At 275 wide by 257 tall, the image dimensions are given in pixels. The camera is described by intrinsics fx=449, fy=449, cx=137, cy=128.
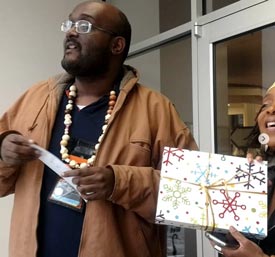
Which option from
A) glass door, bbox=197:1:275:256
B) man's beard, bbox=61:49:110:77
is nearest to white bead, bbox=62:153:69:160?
man's beard, bbox=61:49:110:77

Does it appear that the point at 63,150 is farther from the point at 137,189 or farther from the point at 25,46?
the point at 25,46

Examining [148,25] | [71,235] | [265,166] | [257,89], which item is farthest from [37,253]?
[148,25]

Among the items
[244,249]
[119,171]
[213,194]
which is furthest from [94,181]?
[244,249]

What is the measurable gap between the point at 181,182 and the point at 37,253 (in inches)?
21.3

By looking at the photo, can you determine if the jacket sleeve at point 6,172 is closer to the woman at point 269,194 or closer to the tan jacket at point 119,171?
the tan jacket at point 119,171

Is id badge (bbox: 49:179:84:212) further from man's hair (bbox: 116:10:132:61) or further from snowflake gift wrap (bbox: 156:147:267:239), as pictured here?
man's hair (bbox: 116:10:132:61)

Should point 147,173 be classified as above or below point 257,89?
below

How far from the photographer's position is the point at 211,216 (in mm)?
1057

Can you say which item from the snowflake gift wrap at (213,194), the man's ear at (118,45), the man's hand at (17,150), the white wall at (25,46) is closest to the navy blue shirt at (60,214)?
the man's hand at (17,150)

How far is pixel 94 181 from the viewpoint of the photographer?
121 cm

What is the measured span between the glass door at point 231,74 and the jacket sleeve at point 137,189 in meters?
0.92

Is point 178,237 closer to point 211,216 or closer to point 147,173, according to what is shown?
point 147,173

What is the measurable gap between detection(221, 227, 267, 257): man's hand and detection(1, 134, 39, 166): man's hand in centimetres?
60

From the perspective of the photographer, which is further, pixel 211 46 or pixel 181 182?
pixel 211 46
